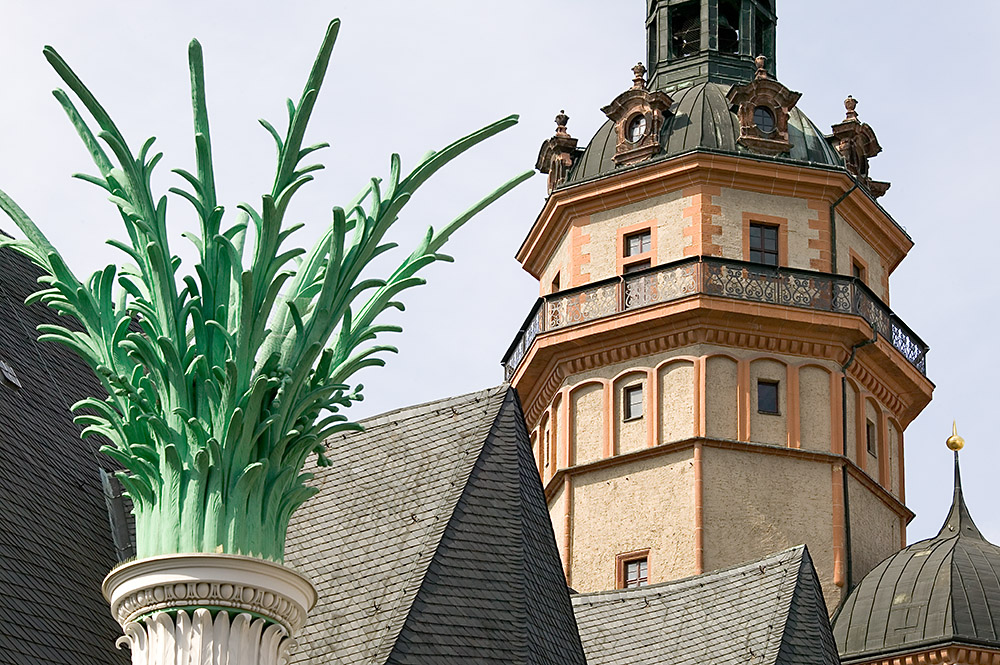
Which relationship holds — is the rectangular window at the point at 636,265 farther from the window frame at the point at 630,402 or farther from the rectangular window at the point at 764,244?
the window frame at the point at 630,402

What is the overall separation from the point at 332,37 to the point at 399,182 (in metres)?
1.36

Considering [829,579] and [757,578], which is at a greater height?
[829,579]

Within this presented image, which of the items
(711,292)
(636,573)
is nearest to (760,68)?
(711,292)

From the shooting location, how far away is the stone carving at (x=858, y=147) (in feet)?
168

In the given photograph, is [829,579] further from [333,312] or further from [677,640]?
[333,312]

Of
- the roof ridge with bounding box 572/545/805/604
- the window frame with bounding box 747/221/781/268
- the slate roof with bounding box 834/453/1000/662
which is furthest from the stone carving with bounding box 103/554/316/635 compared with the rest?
the window frame with bounding box 747/221/781/268

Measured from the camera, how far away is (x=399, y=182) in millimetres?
19156

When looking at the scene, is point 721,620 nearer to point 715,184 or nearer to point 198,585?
point 198,585

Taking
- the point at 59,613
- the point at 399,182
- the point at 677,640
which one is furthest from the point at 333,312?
the point at 677,640

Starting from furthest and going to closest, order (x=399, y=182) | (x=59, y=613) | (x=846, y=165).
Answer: (x=846, y=165) < (x=59, y=613) < (x=399, y=182)

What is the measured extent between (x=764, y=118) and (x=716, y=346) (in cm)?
549

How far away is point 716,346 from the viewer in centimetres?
4784

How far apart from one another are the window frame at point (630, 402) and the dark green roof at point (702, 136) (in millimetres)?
4733

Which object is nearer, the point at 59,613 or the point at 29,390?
the point at 59,613
